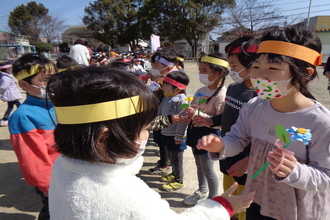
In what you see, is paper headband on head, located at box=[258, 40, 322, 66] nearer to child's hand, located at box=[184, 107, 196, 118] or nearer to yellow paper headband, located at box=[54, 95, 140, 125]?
yellow paper headband, located at box=[54, 95, 140, 125]

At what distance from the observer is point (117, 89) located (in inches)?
35.5

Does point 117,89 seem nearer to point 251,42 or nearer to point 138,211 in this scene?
point 138,211

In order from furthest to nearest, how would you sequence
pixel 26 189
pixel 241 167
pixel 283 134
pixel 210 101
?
pixel 26 189, pixel 210 101, pixel 241 167, pixel 283 134

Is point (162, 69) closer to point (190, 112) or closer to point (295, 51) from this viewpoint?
point (190, 112)

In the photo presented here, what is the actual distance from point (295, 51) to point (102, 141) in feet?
3.78

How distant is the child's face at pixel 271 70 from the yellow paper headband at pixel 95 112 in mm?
871

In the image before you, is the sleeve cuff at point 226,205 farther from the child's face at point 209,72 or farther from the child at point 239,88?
the child's face at point 209,72

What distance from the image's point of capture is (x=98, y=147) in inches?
35.9

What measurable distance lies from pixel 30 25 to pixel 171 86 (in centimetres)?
4859

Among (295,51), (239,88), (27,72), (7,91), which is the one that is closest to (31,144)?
(27,72)

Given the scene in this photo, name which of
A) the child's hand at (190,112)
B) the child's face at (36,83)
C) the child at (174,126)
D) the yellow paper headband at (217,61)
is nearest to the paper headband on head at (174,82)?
the child at (174,126)

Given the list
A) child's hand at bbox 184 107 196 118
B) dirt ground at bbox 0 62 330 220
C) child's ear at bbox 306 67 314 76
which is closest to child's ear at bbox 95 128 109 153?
child's ear at bbox 306 67 314 76

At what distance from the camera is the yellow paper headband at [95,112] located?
33.7 inches

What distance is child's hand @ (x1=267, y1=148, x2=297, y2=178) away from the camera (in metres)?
1.00
